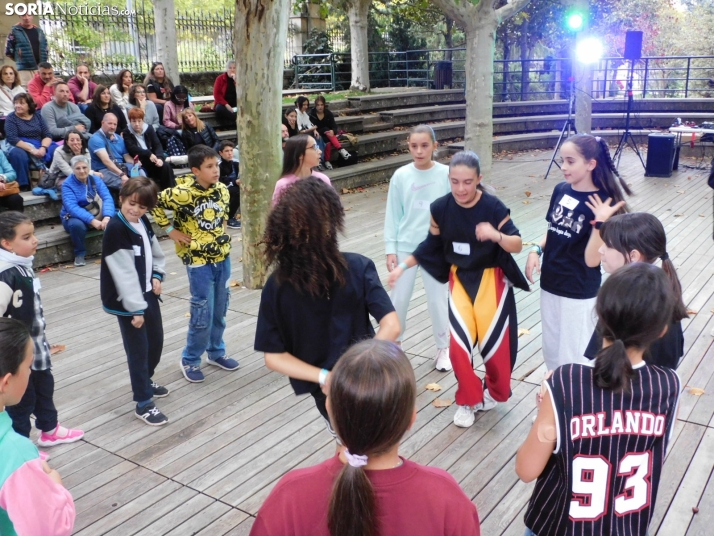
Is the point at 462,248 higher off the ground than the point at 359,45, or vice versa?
the point at 359,45

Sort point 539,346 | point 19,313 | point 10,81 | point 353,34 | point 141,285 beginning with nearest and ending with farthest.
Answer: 1. point 19,313
2. point 141,285
3. point 539,346
4. point 10,81
5. point 353,34

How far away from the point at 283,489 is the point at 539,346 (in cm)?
421

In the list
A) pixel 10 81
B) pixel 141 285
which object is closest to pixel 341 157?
pixel 10 81

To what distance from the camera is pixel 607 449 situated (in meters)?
1.91

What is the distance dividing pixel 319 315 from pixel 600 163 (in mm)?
1951

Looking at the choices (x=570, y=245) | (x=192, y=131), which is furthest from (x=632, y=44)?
(x=570, y=245)

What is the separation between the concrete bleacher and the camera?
13.5 meters

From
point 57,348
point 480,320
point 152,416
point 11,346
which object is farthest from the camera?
point 57,348

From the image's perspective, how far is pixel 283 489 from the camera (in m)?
1.55

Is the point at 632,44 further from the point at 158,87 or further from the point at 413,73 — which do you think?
the point at 158,87

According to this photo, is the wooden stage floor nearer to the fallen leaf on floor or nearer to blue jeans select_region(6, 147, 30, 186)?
the fallen leaf on floor

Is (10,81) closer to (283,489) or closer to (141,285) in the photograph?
(141,285)

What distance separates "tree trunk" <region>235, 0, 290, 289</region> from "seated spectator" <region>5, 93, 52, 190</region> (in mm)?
3675

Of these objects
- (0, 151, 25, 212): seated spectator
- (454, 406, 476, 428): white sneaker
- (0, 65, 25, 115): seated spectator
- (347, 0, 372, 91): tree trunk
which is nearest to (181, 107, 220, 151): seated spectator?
(0, 65, 25, 115): seated spectator
